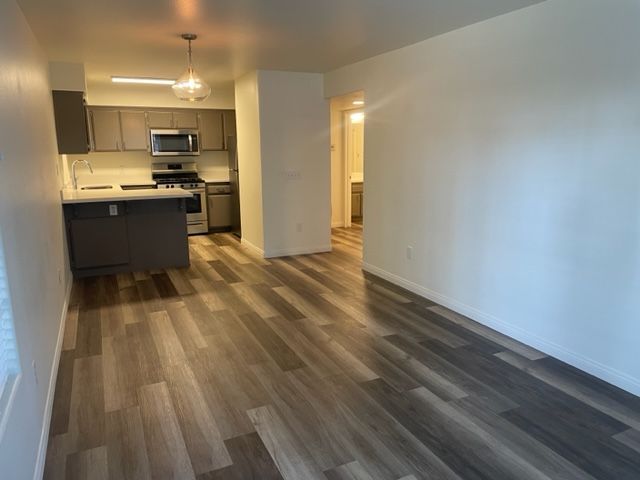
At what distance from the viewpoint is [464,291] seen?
3885mm

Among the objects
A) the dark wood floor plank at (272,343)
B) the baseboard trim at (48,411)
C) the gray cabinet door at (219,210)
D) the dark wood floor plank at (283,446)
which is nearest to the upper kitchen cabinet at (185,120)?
the gray cabinet door at (219,210)

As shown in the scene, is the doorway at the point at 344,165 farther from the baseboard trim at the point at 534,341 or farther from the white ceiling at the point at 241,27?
the baseboard trim at the point at 534,341

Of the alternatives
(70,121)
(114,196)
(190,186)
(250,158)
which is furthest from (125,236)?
(190,186)

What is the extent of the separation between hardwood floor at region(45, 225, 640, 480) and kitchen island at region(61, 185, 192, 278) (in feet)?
3.51

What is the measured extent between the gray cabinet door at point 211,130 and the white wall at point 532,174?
4.13 meters

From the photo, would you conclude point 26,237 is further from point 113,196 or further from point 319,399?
point 113,196

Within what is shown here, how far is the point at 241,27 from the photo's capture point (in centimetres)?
358

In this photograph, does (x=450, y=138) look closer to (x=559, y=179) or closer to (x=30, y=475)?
(x=559, y=179)

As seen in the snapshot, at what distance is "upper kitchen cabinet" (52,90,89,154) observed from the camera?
5137mm

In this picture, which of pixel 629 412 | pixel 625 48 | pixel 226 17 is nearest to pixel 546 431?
pixel 629 412

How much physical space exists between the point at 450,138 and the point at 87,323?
3.49 meters

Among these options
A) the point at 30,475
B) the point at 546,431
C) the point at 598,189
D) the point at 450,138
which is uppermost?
the point at 450,138

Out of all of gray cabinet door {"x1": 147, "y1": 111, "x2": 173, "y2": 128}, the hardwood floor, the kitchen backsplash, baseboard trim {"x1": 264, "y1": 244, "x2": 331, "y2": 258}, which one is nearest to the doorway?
baseboard trim {"x1": 264, "y1": 244, "x2": 331, "y2": 258}

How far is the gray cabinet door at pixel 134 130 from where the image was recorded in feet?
23.9
